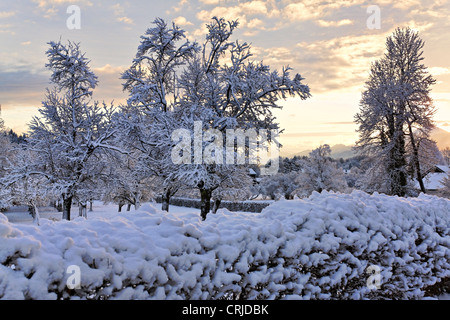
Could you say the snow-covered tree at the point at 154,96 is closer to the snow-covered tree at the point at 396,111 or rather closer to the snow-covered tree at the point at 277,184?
the snow-covered tree at the point at 396,111

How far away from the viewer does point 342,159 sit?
391 ft

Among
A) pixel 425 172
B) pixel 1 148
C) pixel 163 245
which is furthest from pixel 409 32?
pixel 1 148

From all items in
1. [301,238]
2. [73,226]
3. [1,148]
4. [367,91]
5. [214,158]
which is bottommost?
[301,238]

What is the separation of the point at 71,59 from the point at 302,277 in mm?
17876

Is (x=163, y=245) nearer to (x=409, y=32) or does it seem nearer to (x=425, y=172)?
(x=425, y=172)

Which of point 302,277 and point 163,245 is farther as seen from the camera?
point 302,277

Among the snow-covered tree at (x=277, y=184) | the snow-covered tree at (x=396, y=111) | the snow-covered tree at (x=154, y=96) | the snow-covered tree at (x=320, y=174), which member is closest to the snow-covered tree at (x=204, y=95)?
the snow-covered tree at (x=154, y=96)

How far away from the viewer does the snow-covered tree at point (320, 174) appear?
35531 mm

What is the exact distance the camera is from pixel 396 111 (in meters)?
22.8

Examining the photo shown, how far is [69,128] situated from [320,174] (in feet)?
90.0

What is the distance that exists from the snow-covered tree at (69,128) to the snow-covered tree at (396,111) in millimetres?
18251

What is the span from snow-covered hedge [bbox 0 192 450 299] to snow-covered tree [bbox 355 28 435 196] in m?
18.2

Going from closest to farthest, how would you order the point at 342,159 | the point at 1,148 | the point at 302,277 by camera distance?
1. the point at 302,277
2. the point at 1,148
3. the point at 342,159

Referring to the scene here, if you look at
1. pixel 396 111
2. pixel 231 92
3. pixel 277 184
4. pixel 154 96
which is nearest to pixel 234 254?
pixel 231 92
